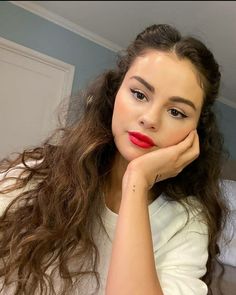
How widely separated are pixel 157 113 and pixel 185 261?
0.31m

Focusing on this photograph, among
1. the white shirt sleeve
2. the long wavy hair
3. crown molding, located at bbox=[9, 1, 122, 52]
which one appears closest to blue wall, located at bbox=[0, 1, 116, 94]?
crown molding, located at bbox=[9, 1, 122, 52]

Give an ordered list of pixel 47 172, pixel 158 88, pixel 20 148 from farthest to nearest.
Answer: pixel 20 148
pixel 47 172
pixel 158 88

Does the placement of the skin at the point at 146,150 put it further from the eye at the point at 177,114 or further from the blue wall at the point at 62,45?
the blue wall at the point at 62,45

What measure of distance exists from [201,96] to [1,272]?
1.81ft

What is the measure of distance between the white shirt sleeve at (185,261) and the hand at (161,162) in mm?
150

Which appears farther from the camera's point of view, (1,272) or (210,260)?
(210,260)

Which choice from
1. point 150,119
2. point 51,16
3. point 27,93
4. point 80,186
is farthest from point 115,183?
point 27,93

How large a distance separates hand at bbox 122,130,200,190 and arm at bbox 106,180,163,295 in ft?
0.20

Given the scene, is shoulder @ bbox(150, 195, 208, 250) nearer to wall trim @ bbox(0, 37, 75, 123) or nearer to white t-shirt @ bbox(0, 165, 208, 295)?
white t-shirt @ bbox(0, 165, 208, 295)

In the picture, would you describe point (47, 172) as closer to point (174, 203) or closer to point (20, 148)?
point (174, 203)

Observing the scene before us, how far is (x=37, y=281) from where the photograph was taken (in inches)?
25.6

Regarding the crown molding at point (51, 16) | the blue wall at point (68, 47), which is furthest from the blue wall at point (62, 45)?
the crown molding at point (51, 16)

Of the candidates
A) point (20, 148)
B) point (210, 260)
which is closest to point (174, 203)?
point (210, 260)

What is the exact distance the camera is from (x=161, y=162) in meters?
0.67
